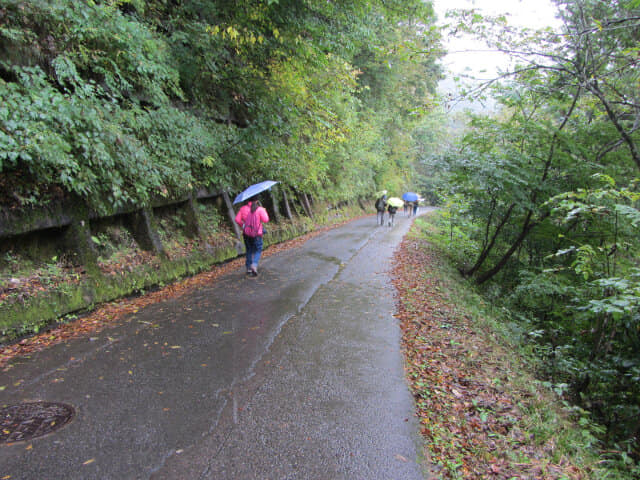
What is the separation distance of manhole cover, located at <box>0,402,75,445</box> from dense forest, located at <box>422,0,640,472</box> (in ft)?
20.2

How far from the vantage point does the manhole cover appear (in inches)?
128

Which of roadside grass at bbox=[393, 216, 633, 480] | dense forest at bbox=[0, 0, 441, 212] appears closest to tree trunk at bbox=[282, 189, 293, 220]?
dense forest at bbox=[0, 0, 441, 212]

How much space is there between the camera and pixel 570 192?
557cm

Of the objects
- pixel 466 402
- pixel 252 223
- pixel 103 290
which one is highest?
pixel 252 223

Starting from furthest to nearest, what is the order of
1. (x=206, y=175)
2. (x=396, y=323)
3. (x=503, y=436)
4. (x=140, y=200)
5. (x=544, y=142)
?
(x=206, y=175), (x=544, y=142), (x=140, y=200), (x=396, y=323), (x=503, y=436)

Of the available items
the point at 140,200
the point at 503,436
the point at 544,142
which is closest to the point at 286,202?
the point at 140,200

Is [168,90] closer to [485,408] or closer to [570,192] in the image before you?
[570,192]

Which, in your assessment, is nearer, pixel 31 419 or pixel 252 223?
pixel 31 419

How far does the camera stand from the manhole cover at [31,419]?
3249mm

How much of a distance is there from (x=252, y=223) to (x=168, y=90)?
4.63 metres

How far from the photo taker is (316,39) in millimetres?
10781

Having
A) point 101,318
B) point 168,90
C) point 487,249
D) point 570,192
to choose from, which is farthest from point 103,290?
point 487,249

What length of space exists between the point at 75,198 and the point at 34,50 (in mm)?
2497

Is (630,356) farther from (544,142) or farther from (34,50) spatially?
(34,50)
